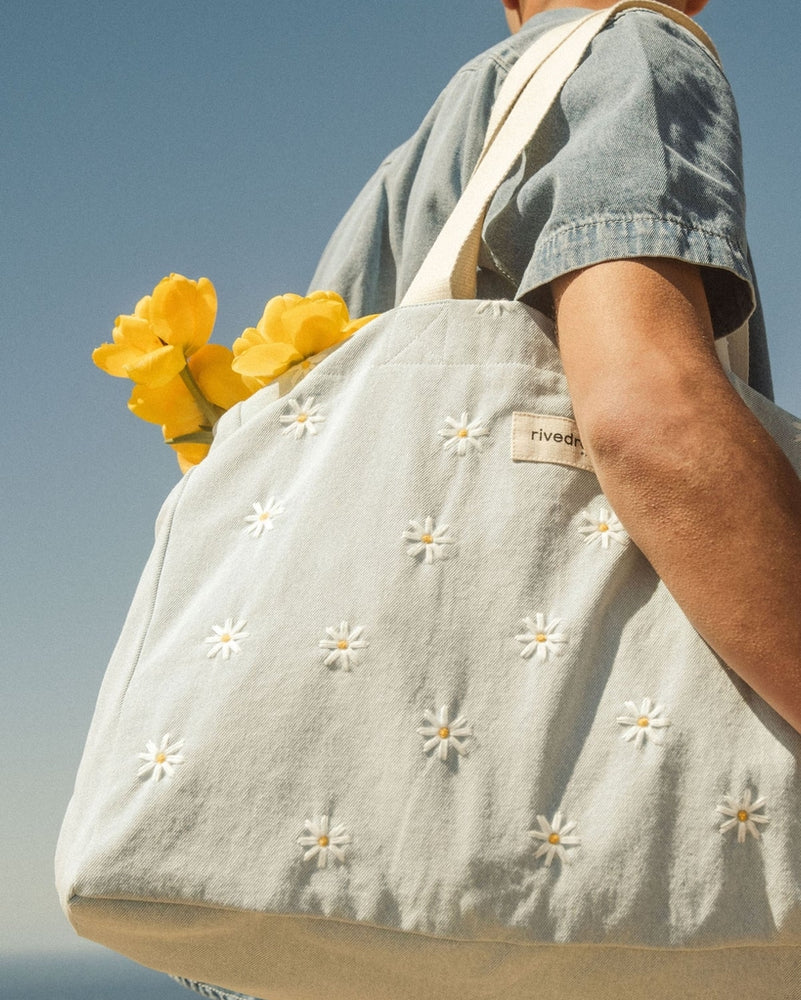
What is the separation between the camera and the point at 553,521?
2.70ft

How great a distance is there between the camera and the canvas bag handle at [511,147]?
0.91 metres

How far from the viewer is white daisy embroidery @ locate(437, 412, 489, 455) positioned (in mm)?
845

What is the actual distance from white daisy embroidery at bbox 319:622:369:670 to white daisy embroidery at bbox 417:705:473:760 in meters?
0.07

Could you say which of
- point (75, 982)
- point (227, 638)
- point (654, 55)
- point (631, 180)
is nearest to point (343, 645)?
point (227, 638)

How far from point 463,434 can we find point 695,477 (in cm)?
21

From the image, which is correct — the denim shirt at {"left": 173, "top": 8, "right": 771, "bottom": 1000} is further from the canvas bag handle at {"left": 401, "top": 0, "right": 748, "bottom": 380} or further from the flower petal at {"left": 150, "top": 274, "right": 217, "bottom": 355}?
the flower petal at {"left": 150, "top": 274, "right": 217, "bottom": 355}

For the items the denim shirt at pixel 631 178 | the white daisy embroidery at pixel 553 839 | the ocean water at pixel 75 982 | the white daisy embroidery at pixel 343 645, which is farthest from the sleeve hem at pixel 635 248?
the ocean water at pixel 75 982

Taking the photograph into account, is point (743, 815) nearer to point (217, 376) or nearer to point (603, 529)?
point (603, 529)

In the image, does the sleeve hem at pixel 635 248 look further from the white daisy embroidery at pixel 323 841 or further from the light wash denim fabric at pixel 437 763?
the white daisy embroidery at pixel 323 841

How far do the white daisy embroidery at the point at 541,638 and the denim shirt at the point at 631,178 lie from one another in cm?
29

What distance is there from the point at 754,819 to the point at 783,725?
0.25ft

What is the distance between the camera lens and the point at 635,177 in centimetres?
84

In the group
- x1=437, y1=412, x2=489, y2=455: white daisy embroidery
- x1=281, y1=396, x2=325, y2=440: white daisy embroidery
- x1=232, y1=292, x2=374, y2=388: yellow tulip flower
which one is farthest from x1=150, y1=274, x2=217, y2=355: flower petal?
x1=437, y1=412, x2=489, y2=455: white daisy embroidery

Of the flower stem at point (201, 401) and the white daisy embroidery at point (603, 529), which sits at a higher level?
the flower stem at point (201, 401)
